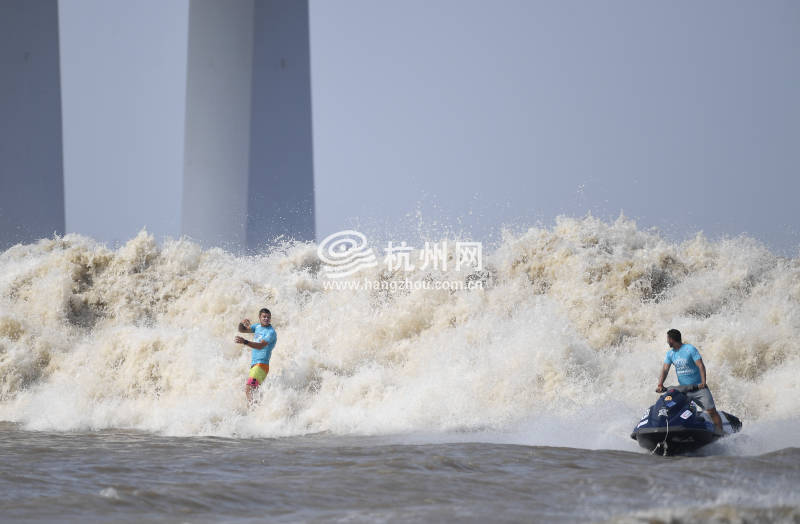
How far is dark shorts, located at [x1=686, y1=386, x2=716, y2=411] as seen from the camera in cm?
721

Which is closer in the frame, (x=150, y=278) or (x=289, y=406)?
(x=289, y=406)

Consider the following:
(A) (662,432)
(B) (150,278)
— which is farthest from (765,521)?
(B) (150,278)

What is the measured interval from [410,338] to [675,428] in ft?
16.6

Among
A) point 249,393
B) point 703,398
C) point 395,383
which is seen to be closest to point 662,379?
point 703,398

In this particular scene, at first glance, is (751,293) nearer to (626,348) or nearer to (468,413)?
(626,348)

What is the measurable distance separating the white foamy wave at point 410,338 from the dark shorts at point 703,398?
75cm

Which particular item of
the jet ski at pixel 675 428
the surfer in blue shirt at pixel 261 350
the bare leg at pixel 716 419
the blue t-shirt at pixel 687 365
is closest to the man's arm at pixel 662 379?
the blue t-shirt at pixel 687 365

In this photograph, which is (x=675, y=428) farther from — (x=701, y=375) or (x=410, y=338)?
(x=410, y=338)

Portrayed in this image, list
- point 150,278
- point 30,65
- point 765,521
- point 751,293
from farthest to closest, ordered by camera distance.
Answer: point 30,65 → point 150,278 → point 751,293 → point 765,521

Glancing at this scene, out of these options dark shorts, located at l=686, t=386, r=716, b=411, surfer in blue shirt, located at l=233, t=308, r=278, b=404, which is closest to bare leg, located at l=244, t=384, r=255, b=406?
surfer in blue shirt, located at l=233, t=308, r=278, b=404

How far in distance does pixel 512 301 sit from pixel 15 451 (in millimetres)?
6968

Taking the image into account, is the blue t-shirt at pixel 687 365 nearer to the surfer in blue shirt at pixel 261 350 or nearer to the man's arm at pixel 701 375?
the man's arm at pixel 701 375

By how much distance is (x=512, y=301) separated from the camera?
38.4 feet

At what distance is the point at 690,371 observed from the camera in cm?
744
